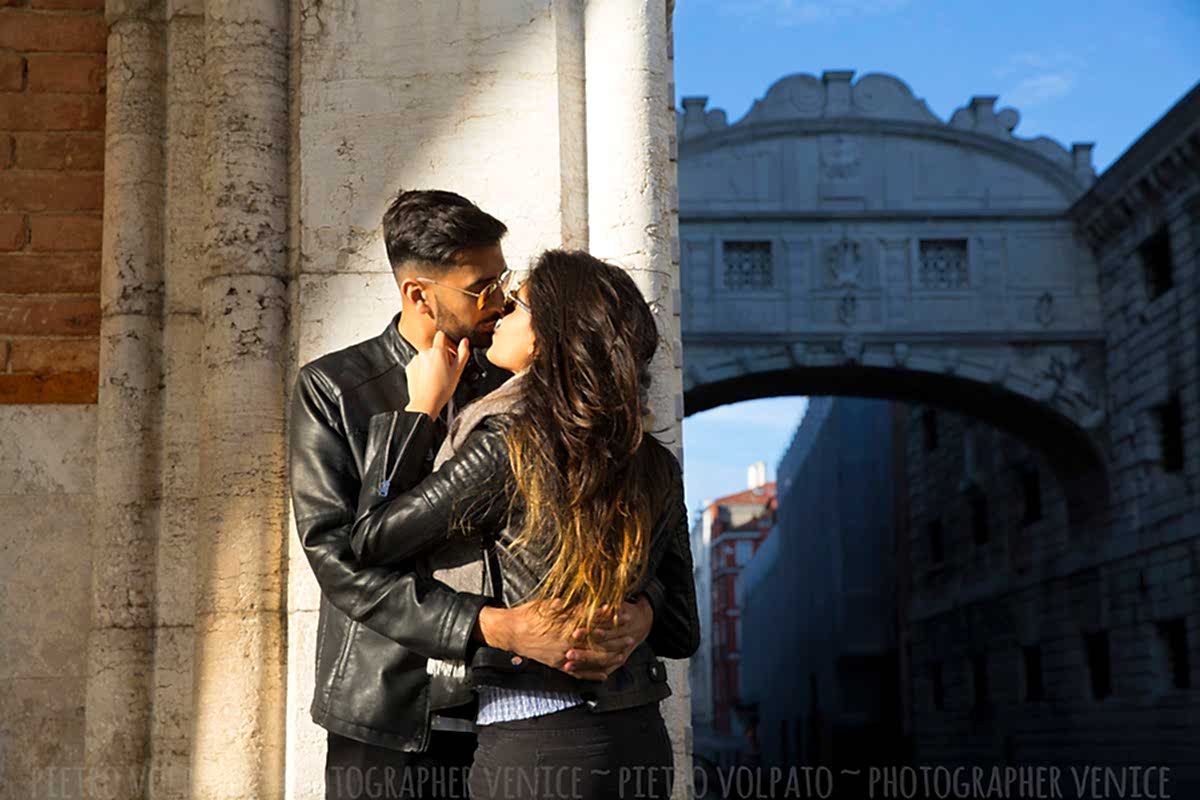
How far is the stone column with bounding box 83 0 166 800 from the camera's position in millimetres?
3406

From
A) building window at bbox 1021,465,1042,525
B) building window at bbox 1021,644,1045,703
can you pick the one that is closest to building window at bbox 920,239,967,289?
building window at bbox 1021,465,1042,525

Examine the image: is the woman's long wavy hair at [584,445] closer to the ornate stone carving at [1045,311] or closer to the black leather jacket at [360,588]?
the black leather jacket at [360,588]

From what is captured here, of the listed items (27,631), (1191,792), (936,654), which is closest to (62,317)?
(27,631)

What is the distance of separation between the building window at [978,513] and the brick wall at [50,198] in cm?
2606

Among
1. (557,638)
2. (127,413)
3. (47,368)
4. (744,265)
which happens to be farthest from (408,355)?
(744,265)

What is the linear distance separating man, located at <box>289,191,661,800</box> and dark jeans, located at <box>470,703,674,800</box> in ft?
0.26

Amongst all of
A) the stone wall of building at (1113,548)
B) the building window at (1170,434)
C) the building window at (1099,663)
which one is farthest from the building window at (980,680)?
the building window at (1170,434)

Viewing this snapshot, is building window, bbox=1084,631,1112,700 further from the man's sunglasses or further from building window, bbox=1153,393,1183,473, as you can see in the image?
the man's sunglasses

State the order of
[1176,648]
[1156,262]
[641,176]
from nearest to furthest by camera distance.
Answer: [641,176]
[1176,648]
[1156,262]

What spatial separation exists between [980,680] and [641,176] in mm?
27084

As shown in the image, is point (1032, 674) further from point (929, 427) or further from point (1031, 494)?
point (929, 427)

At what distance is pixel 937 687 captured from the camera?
102ft

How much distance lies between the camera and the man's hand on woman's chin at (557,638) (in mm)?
2146

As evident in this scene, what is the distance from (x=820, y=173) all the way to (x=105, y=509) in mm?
21400
